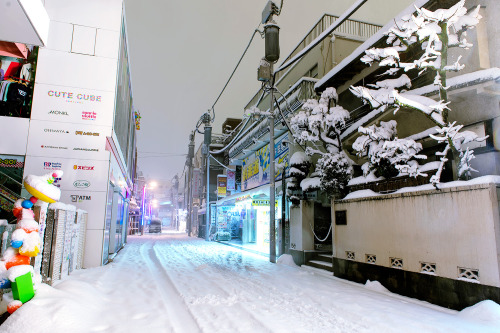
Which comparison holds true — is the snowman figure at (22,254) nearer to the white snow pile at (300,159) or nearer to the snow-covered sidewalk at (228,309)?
the snow-covered sidewalk at (228,309)

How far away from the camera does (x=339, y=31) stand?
16641mm

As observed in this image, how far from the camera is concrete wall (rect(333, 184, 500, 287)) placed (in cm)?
591

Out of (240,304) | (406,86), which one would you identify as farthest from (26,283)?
(406,86)

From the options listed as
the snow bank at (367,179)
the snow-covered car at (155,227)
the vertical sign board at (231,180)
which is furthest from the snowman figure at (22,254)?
the snow-covered car at (155,227)

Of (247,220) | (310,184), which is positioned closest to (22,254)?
(310,184)

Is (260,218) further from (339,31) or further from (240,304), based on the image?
(240,304)

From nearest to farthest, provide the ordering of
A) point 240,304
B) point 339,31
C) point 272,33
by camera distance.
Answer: point 240,304
point 272,33
point 339,31

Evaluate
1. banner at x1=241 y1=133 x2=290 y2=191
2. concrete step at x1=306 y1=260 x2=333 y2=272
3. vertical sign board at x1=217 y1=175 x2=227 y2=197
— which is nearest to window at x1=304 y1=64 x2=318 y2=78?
banner at x1=241 y1=133 x2=290 y2=191

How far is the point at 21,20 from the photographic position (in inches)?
213

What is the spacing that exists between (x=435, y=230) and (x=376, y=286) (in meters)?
2.31

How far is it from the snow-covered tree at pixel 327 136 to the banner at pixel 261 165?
4906 millimetres

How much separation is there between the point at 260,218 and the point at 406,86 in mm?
14579

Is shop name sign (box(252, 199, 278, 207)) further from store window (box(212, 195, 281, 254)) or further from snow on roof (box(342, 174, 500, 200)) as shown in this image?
snow on roof (box(342, 174, 500, 200))

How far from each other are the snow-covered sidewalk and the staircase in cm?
247
